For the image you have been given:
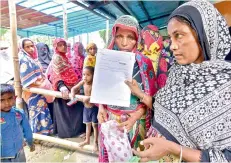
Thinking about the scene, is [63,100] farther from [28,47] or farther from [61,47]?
[28,47]

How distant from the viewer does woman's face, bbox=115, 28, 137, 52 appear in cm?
109

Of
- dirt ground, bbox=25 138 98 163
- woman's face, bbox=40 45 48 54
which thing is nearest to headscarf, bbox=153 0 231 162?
dirt ground, bbox=25 138 98 163

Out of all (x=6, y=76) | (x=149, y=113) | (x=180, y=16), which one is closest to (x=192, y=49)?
(x=180, y=16)

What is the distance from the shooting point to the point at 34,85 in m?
2.27

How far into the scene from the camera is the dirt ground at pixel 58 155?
6.77 feet

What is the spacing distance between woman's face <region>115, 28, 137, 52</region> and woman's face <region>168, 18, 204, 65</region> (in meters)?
0.38

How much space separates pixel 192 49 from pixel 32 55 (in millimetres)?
2236

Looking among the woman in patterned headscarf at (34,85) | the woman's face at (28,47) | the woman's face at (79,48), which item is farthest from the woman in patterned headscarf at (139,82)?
the woman's face at (79,48)

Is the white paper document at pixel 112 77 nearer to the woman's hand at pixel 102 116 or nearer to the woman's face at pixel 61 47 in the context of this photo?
the woman's hand at pixel 102 116

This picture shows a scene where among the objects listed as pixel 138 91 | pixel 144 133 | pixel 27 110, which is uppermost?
pixel 138 91

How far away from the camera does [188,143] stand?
721 mm

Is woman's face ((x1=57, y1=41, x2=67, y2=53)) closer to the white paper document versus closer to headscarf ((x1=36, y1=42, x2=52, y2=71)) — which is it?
headscarf ((x1=36, y1=42, x2=52, y2=71))

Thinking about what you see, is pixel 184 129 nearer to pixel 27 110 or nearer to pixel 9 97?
pixel 9 97

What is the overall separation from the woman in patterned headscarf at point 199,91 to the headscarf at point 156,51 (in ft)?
2.28
